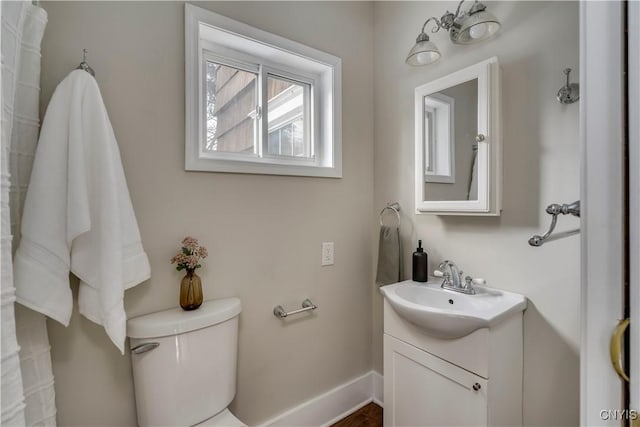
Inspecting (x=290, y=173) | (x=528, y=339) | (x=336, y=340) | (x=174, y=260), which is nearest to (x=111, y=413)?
(x=174, y=260)

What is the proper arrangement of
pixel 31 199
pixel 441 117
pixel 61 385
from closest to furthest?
Answer: 1. pixel 31 199
2. pixel 61 385
3. pixel 441 117

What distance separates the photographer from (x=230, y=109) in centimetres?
148

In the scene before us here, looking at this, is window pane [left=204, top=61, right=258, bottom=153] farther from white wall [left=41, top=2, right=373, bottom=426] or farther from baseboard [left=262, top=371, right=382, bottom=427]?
baseboard [left=262, top=371, right=382, bottom=427]

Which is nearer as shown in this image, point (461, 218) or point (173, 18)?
point (173, 18)

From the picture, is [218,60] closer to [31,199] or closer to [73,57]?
[73,57]

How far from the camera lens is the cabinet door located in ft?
3.49

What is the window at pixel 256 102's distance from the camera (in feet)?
4.10

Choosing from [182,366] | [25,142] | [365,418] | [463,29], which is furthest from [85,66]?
[365,418]

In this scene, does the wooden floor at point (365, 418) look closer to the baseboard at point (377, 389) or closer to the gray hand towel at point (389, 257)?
the baseboard at point (377, 389)

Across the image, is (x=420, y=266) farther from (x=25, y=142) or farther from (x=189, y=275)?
(x=25, y=142)

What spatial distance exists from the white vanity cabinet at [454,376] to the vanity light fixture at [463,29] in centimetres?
118

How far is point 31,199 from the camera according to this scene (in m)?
0.84

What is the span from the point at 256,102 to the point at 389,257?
1135 mm

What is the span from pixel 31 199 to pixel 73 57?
1.76 ft
